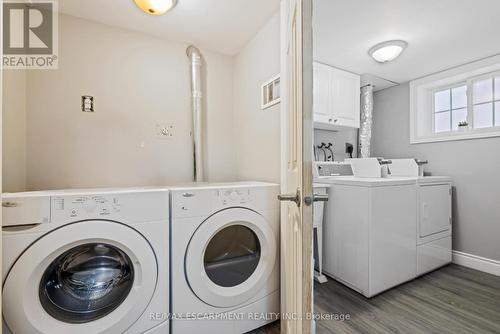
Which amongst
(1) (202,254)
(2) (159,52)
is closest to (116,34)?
(2) (159,52)

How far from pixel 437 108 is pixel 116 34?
12.2 feet

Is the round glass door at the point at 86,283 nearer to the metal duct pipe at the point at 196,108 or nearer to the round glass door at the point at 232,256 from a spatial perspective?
the round glass door at the point at 232,256

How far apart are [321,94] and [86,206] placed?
7.54 ft

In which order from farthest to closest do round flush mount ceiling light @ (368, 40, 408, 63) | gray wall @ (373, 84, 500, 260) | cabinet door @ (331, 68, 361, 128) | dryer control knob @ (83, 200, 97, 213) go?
cabinet door @ (331, 68, 361, 128), gray wall @ (373, 84, 500, 260), round flush mount ceiling light @ (368, 40, 408, 63), dryer control knob @ (83, 200, 97, 213)

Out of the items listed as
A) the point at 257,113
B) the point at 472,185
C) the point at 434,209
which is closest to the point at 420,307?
the point at 434,209

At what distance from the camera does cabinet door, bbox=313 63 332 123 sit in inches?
92.0

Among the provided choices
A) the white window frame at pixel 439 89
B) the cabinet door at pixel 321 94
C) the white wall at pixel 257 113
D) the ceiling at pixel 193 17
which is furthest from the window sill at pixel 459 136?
the ceiling at pixel 193 17

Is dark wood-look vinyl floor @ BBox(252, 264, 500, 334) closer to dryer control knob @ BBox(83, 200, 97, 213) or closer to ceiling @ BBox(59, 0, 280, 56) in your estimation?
dryer control knob @ BBox(83, 200, 97, 213)

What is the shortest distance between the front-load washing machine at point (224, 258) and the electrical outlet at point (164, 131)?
A: 88 centimetres

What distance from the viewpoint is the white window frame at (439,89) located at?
228cm

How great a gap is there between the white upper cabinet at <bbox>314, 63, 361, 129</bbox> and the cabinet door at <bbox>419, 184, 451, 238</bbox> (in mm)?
1036

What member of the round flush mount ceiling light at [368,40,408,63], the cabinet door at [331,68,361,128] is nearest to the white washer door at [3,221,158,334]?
the cabinet door at [331,68,361,128]

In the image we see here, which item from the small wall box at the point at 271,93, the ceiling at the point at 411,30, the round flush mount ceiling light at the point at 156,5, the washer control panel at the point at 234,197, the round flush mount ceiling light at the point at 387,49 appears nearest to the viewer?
the washer control panel at the point at 234,197

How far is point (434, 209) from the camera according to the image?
84.4 inches
